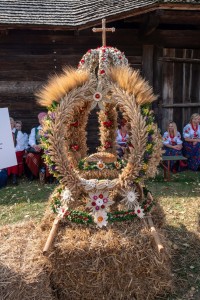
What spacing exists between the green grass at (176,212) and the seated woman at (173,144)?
0.98 feet

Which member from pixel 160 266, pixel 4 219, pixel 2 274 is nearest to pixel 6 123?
pixel 4 219

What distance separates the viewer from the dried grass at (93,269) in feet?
9.48

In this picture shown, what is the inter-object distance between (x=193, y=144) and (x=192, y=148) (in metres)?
0.09

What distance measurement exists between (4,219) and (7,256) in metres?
1.80

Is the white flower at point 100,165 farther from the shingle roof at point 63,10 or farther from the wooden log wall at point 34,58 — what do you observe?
the wooden log wall at point 34,58

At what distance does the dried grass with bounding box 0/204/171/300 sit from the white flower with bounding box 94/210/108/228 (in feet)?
0.20

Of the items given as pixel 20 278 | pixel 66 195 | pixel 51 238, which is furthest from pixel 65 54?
pixel 20 278

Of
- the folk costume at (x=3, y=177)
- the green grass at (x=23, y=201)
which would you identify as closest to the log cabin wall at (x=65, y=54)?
the folk costume at (x=3, y=177)

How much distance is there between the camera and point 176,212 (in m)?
5.04

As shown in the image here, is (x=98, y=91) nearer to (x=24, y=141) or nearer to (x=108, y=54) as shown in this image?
(x=108, y=54)

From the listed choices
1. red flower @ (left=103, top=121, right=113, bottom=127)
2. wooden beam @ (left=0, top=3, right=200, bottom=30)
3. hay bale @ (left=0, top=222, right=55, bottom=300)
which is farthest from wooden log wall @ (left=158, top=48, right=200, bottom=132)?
hay bale @ (left=0, top=222, right=55, bottom=300)

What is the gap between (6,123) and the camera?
6527 millimetres

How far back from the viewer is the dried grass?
2891mm

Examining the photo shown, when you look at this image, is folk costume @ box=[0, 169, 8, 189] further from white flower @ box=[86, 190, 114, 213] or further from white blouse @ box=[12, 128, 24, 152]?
white flower @ box=[86, 190, 114, 213]
